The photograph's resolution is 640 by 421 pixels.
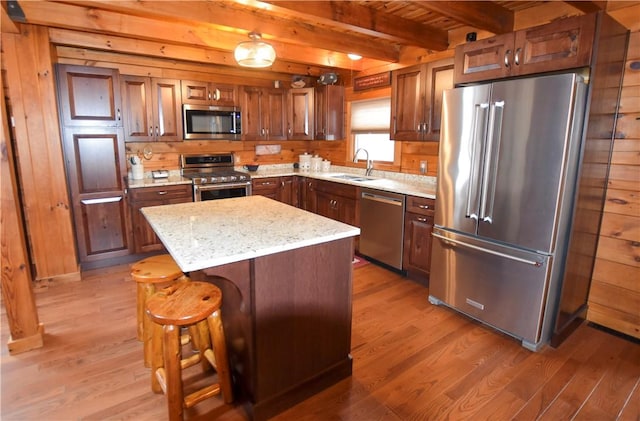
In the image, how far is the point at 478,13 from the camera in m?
2.80

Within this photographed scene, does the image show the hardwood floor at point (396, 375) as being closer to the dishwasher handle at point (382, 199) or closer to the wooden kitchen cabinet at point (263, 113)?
the dishwasher handle at point (382, 199)

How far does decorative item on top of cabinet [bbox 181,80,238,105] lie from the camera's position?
13.6 feet

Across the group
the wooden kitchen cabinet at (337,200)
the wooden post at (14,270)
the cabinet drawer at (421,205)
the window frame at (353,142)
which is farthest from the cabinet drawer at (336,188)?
the wooden post at (14,270)

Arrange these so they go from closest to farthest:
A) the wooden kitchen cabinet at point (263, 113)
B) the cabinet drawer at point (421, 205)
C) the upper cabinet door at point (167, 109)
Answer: the cabinet drawer at point (421, 205) < the upper cabinet door at point (167, 109) < the wooden kitchen cabinet at point (263, 113)

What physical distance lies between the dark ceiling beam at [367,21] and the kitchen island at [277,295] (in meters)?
1.62

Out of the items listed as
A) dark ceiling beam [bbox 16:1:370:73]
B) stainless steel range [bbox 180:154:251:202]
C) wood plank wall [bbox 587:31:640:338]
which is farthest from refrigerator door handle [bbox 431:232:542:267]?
dark ceiling beam [bbox 16:1:370:73]

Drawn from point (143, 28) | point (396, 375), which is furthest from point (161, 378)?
point (143, 28)

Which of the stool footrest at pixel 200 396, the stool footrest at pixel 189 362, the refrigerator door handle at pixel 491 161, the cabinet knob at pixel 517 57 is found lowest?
the stool footrest at pixel 200 396

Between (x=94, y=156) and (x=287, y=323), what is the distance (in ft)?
9.76

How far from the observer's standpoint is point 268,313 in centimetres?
172

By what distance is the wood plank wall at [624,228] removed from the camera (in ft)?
7.77

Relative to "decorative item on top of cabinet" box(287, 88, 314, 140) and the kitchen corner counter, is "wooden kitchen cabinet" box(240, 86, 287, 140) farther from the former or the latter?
the kitchen corner counter

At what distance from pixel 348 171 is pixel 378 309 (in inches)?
98.4

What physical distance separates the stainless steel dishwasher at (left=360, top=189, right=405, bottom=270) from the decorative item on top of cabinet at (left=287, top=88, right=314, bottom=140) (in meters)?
1.62
